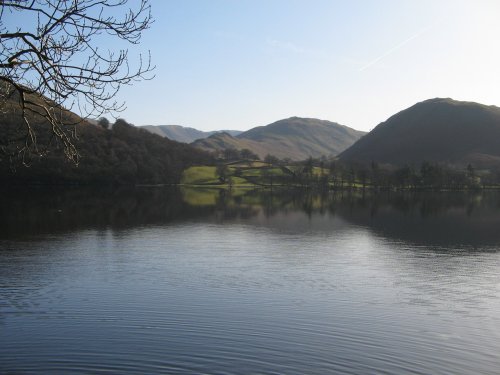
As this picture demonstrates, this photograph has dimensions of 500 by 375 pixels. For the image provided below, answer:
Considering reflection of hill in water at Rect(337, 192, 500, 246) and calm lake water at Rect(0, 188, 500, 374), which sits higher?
calm lake water at Rect(0, 188, 500, 374)

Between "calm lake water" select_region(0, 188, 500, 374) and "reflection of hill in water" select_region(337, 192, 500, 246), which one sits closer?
"calm lake water" select_region(0, 188, 500, 374)

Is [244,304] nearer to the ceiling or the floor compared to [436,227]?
nearer to the ceiling

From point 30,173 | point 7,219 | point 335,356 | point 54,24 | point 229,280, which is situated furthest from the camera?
point 30,173

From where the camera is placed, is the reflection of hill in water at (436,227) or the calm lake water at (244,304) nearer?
the calm lake water at (244,304)

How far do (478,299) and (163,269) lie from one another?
21.3 metres

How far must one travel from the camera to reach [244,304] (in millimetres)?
26234

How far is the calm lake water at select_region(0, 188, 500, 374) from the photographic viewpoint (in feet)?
59.3

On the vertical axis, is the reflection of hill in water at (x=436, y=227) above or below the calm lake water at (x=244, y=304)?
below

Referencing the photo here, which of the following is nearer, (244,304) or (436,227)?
(244,304)

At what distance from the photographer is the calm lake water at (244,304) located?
712 inches

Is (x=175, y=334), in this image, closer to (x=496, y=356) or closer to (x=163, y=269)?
(x=496, y=356)

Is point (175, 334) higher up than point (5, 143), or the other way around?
point (5, 143)

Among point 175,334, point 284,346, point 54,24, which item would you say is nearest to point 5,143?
point 54,24

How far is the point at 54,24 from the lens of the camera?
10.4 metres
